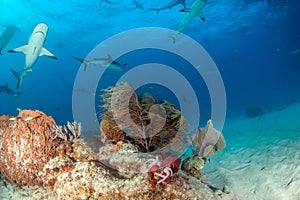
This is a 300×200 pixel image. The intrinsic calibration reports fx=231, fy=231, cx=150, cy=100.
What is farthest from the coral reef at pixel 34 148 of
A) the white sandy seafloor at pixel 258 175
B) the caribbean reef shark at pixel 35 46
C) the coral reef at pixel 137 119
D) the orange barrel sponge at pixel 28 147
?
the caribbean reef shark at pixel 35 46

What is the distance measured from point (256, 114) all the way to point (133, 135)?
2393 centimetres

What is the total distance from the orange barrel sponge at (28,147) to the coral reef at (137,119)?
123 centimetres

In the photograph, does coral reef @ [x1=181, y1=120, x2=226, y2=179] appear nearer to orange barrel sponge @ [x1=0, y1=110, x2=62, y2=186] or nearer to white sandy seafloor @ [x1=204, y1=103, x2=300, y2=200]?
white sandy seafloor @ [x1=204, y1=103, x2=300, y2=200]

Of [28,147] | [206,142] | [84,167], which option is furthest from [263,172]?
[28,147]

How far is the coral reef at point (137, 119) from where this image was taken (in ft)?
17.9

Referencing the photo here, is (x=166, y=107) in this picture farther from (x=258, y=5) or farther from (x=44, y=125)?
(x=258, y=5)

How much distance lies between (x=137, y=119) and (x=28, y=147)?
2.49m

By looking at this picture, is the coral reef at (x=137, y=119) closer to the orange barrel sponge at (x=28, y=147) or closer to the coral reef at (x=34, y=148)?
the coral reef at (x=34, y=148)

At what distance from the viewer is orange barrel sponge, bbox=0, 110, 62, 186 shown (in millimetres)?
5062

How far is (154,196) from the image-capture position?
3.88 metres

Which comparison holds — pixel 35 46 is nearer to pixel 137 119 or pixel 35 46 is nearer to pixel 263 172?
pixel 137 119

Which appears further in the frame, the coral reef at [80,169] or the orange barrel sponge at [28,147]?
the orange barrel sponge at [28,147]

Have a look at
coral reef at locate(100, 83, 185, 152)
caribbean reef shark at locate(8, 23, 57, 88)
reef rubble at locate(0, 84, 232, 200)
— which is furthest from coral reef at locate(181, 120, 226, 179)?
caribbean reef shark at locate(8, 23, 57, 88)

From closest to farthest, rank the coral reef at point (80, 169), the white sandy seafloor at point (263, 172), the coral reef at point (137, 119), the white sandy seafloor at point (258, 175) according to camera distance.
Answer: the coral reef at point (80, 169) < the coral reef at point (137, 119) < the white sandy seafloor at point (258, 175) < the white sandy seafloor at point (263, 172)
